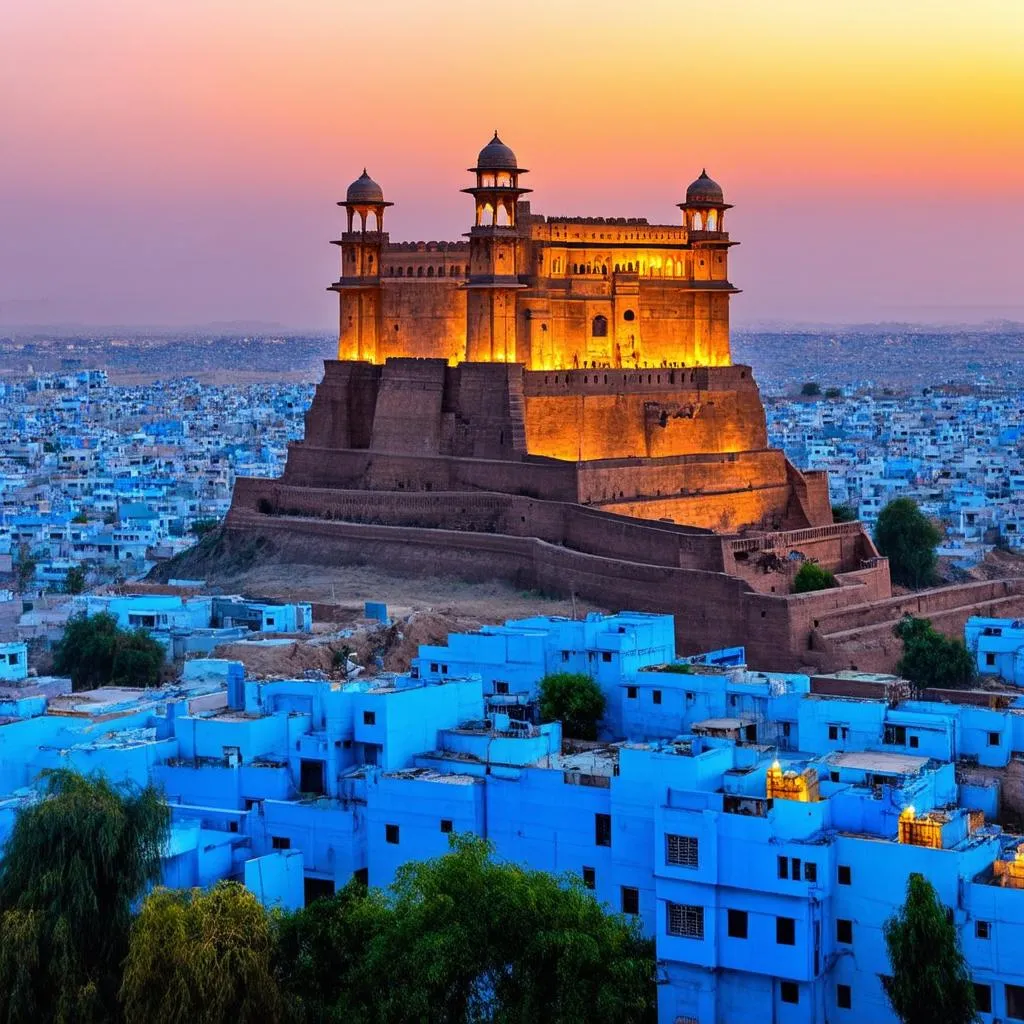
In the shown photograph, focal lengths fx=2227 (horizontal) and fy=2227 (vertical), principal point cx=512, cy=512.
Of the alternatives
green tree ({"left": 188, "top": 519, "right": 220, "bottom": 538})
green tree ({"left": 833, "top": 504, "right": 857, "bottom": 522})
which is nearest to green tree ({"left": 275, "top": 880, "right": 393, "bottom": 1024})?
green tree ({"left": 833, "top": 504, "right": 857, "bottom": 522})

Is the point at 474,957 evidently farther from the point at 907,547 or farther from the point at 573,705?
the point at 907,547

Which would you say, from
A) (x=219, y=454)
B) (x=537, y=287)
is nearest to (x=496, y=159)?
(x=537, y=287)

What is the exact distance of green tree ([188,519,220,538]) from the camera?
52.4 metres

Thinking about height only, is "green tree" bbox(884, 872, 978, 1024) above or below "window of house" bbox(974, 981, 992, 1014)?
above

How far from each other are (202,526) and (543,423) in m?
19.8

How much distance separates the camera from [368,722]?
20.8m

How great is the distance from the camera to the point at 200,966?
15.9 metres

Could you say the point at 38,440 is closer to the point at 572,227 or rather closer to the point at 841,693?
the point at 572,227

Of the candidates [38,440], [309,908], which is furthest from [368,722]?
[38,440]

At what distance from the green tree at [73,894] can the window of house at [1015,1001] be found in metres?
6.57

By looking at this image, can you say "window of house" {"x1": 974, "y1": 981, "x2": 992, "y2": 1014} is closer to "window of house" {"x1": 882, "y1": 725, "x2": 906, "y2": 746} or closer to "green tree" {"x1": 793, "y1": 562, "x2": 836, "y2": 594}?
"window of house" {"x1": 882, "y1": 725, "x2": 906, "y2": 746}

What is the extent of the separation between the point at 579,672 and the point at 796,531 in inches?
383

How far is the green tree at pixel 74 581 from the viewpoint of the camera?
4422 cm

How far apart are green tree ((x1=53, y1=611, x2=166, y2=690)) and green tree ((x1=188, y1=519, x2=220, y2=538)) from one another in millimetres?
20868
